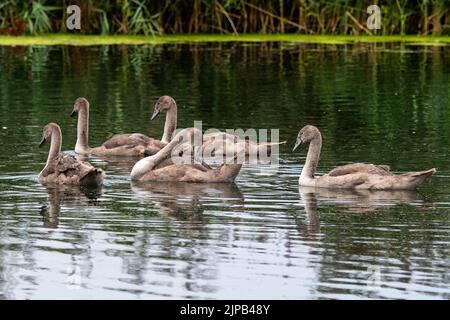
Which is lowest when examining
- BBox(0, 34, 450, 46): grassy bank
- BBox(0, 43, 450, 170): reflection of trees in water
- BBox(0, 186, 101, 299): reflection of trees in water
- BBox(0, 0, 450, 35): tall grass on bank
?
BBox(0, 43, 450, 170): reflection of trees in water

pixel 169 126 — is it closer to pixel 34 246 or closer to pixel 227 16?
pixel 34 246

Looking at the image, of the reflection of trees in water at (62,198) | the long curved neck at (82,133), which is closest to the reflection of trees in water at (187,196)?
the reflection of trees in water at (62,198)

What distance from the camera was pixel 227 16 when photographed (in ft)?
105

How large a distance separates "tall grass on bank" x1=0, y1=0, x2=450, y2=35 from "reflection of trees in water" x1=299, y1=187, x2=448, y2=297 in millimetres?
17504

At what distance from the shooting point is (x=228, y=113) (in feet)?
69.1

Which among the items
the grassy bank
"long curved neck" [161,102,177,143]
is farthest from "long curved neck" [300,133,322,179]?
the grassy bank

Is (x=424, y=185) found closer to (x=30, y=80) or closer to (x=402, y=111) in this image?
(x=402, y=111)

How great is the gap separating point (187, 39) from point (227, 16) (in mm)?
1309

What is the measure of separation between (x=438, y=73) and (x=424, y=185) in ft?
42.4

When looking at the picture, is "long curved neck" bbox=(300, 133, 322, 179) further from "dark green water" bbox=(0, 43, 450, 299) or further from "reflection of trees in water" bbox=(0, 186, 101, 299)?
"reflection of trees in water" bbox=(0, 186, 101, 299)

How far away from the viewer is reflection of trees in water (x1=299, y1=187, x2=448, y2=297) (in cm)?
1002

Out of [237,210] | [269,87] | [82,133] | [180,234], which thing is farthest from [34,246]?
[269,87]

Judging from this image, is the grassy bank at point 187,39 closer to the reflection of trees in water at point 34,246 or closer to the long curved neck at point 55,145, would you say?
the long curved neck at point 55,145

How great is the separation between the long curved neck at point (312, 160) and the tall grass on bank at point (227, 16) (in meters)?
16.2
